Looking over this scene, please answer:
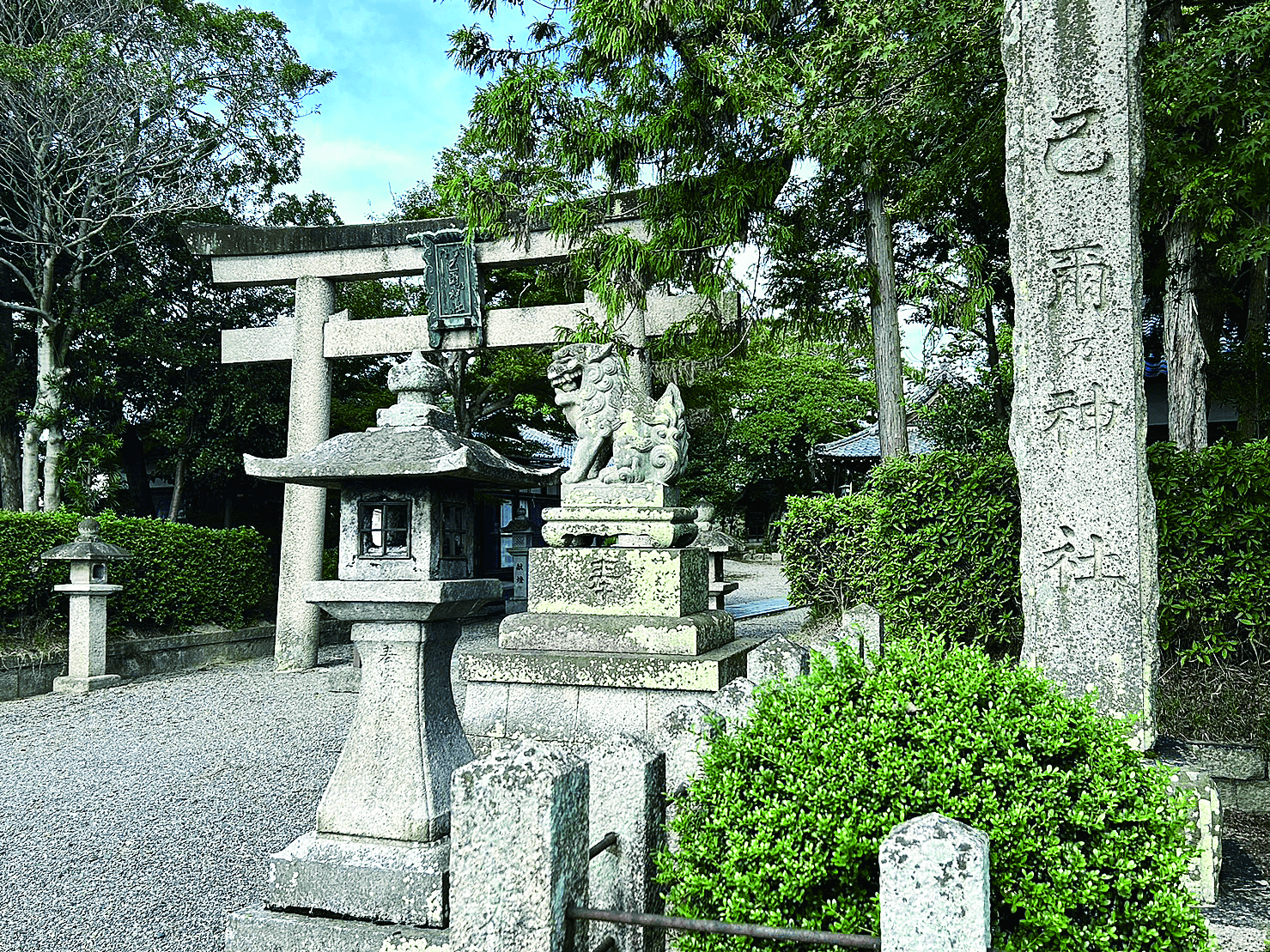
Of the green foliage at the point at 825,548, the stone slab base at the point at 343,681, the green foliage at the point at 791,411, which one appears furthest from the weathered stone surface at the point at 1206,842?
the green foliage at the point at 791,411

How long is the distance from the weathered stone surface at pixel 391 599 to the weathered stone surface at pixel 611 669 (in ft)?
6.40

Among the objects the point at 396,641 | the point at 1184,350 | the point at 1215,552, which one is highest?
the point at 1184,350

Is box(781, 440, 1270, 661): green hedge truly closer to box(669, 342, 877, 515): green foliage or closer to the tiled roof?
the tiled roof

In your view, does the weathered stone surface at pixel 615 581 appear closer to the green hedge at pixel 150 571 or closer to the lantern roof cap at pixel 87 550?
the lantern roof cap at pixel 87 550

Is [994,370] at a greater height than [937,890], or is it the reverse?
[994,370]

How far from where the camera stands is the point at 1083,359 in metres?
3.76

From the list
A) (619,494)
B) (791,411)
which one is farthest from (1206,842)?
(791,411)

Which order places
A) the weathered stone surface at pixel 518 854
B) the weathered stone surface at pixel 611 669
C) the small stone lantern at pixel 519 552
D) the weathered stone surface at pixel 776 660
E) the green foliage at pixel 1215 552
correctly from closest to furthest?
1. the weathered stone surface at pixel 518 854
2. the weathered stone surface at pixel 776 660
3. the green foliage at pixel 1215 552
4. the weathered stone surface at pixel 611 669
5. the small stone lantern at pixel 519 552

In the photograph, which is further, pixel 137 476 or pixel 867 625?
pixel 137 476

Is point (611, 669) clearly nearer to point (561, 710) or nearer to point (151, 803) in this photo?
point (561, 710)

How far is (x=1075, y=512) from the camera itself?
3705mm

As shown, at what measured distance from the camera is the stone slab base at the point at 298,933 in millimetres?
→ 3032

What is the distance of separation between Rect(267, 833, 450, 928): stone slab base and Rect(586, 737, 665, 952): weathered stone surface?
3.24ft

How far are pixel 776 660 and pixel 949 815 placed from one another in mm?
1282
